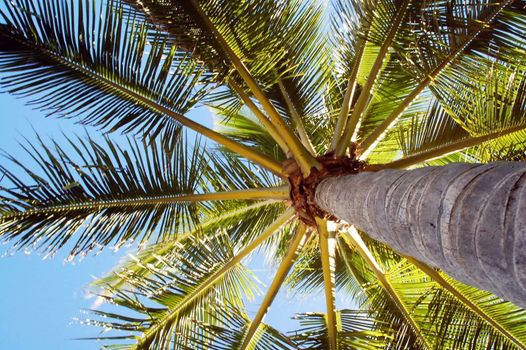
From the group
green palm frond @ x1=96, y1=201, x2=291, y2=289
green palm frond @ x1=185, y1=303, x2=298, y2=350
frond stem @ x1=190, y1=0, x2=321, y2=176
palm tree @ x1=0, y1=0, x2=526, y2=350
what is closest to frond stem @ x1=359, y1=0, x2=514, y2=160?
palm tree @ x1=0, y1=0, x2=526, y2=350

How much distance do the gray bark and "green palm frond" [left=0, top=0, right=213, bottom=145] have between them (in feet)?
8.09

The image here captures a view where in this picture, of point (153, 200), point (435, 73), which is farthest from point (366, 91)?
point (153, 200)

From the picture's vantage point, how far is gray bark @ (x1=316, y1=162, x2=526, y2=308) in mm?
1448

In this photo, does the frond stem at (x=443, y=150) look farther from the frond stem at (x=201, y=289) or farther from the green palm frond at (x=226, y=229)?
the green palm frond at (x=226, y=229)

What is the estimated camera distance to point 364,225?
274cm

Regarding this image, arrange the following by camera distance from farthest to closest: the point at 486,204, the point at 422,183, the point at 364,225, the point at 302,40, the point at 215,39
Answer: the point at 302,40 < the point at 215,39 < the point at 364,225 < the point at 422,183 < the point at 486,204

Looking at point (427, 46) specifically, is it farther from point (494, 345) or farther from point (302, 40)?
point (494, 345)

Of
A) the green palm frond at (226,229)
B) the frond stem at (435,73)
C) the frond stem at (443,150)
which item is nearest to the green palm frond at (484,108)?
the frond stem at (443,150)

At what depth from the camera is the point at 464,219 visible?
164 cm

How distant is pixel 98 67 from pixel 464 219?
3533 mm

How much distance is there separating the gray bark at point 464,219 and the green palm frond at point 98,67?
2.47m

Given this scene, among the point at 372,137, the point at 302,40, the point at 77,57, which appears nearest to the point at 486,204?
the point at 372,137

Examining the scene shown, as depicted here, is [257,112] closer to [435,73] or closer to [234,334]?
[435,73]

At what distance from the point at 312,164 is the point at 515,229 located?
2.81 meters
